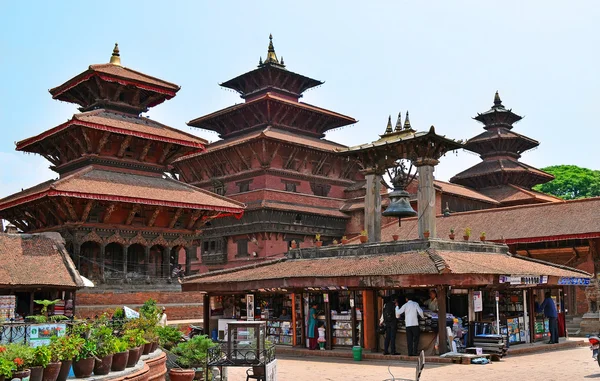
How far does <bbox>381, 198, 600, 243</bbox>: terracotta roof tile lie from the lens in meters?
31.2

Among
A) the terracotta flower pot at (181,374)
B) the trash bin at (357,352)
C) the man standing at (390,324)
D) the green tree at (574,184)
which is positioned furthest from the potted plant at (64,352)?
the green tree at (574,184)

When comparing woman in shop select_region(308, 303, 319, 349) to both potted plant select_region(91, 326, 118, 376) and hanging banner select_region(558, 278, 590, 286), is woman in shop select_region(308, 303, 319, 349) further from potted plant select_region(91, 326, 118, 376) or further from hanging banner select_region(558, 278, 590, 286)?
potted plant select_region(91, 326, 118, 376)

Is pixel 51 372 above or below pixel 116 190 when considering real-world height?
below

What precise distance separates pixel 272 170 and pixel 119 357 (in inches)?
1286

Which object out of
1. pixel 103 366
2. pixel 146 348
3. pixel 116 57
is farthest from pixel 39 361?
pixel 116 57

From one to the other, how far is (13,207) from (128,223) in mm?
6617

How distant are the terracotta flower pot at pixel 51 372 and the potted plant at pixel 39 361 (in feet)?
0.28

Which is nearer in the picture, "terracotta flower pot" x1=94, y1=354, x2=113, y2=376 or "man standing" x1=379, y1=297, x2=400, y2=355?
"terracotta flower pot" x1=94, y1=354, x2=113, y2=376

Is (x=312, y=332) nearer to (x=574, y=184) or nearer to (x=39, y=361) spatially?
(x=39, y=361)

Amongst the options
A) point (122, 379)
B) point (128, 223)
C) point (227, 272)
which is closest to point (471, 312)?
point (227, 272)

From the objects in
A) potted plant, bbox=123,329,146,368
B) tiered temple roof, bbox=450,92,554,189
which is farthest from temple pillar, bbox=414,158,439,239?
tiered temple roof, bbox=450,92,554,189

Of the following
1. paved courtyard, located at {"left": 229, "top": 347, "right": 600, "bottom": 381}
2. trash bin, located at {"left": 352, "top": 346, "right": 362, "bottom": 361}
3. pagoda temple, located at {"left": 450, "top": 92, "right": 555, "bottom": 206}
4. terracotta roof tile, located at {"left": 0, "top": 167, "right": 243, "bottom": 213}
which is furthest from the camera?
pagoda temple, located at {"left": 450, "top": 92, "right": 555, "bottom": 206}

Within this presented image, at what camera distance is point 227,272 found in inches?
1010

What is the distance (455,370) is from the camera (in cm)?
1661
